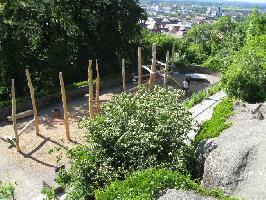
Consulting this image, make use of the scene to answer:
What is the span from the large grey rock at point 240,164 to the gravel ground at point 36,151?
7081mm

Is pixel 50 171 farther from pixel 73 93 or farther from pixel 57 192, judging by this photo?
pixel 73 93

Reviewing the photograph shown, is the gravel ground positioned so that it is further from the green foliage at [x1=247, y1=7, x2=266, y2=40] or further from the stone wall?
the green foliage at [x1=247, y1=7, x2=266, y2=40]

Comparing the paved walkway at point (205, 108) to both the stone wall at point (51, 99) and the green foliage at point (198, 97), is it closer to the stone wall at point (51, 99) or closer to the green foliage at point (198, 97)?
the green foliage at point (198, 97)

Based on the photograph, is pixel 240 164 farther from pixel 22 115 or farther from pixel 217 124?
pixel 22 115

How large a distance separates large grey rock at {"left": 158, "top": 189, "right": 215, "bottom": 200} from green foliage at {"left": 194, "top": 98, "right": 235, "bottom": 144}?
433 cm

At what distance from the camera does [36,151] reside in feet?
61.9

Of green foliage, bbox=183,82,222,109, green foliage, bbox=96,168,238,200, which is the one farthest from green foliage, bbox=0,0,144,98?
green foliage, bbox=96,168,238,200

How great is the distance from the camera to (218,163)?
12508 mm

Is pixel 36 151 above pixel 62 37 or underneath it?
underneath

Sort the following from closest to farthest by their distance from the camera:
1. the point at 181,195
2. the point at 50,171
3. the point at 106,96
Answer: the point at 181,195
the point at 50,171
the point at 106,96

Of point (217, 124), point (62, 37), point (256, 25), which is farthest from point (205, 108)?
point (256, 25)

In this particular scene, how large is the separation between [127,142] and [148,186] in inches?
97.0

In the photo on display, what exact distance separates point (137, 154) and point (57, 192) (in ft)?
14.6

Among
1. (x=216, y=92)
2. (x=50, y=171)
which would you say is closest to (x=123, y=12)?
(x=216, y=92)
